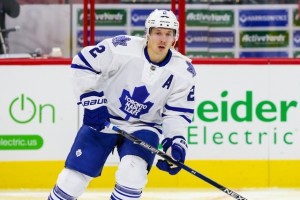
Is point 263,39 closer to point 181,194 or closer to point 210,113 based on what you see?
point 210,113

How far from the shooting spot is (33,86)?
286 inches

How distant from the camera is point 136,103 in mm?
5414

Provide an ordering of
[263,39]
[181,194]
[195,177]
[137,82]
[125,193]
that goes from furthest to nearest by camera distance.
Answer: [263,39], [195,177], [181,194], [137,82], [125,193]

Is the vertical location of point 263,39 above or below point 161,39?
below

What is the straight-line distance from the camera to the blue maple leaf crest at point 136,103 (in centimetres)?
540

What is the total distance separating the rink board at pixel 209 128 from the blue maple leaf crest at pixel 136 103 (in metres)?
1.89

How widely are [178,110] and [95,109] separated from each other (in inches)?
16.2

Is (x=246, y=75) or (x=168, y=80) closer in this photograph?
(x=168, y=80)

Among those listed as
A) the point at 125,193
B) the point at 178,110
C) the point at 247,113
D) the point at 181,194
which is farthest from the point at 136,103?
the point at 247,113

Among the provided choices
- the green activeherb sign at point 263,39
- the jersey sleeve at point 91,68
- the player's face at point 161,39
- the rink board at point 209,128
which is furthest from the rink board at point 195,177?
the player's face at point 161,39

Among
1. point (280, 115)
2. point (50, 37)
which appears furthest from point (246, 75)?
point (50, 37)

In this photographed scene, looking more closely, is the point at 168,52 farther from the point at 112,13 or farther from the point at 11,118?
the point at 112,13

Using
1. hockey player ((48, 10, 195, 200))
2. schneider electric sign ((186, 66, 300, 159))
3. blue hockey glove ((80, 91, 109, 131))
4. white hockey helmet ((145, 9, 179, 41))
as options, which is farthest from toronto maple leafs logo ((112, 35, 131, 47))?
schneider electric sign ((186, 66, 300, 159))

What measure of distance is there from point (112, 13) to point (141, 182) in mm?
3181
